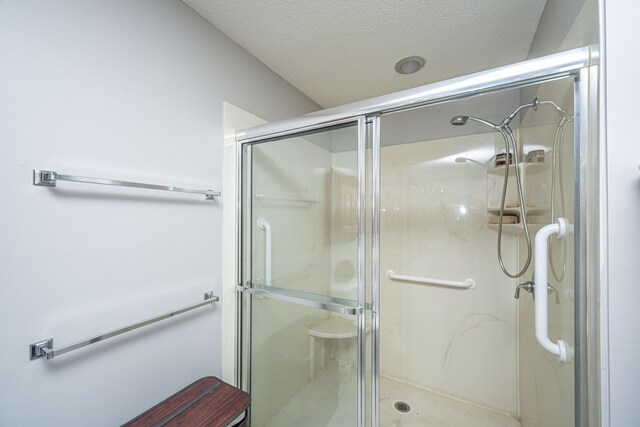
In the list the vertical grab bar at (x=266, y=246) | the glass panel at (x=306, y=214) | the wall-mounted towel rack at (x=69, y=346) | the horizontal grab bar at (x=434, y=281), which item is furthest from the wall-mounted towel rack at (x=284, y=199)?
the horizontal grab bar at (x=434, y=281)

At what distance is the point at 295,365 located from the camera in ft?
4.45

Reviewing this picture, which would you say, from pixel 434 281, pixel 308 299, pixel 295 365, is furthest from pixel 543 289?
pixel 295 365

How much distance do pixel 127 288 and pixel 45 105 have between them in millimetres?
620

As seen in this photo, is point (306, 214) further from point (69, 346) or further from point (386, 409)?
point (386, 409)

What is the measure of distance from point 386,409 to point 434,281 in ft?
3.11

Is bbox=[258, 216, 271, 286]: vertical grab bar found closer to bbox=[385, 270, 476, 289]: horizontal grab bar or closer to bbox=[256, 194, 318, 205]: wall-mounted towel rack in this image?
bbox=[256, 194, 318, 205]: wall-mounted towel rack

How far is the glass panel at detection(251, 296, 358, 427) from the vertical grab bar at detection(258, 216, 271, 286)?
0.14 metres

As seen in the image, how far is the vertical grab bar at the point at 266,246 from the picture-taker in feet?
4.22

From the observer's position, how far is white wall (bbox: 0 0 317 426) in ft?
2.17

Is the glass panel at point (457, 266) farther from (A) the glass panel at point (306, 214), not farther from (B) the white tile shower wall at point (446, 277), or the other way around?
(A) the glass panel at point (306, 214)

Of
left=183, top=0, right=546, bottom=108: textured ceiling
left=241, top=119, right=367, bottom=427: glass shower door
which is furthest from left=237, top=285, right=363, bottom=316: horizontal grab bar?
left=183, top=0, right=546, bottom=108: textured ceiling

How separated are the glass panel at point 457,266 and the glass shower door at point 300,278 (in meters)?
0.67

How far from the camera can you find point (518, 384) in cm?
159

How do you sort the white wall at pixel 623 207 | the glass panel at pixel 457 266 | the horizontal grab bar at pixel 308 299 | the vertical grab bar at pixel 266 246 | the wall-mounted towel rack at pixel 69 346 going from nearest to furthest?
1. the white wall at pixel 623 207
2. the wall-mounted towel rack at pixel 69 346
3. the horizontal grab bar at pixel 308 299
4. the vertical grab bar at pixel 266 246
5. the glass panel at pixel 457 266
